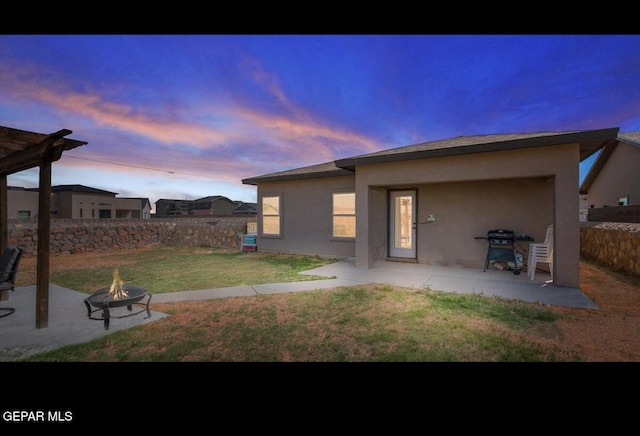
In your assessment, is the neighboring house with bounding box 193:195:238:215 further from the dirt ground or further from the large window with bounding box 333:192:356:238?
the dirt ground

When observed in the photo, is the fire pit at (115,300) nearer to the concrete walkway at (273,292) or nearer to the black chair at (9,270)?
the concrete walkway at (273,292)

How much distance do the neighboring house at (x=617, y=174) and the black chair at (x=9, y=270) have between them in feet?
60.3

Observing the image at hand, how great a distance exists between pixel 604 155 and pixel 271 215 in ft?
57.2

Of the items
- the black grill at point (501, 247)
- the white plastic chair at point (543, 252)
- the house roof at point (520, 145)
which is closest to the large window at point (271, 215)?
the house roof at point (520, 145)

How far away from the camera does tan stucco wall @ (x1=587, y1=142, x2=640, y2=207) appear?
39.0 feet

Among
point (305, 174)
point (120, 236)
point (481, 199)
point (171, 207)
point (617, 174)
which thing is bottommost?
point (120, 236)

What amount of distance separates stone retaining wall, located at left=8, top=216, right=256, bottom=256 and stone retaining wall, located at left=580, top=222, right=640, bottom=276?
13472 mm

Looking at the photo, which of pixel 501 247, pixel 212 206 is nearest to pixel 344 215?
pixel 501 247

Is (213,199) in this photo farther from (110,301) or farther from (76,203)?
(110,301)

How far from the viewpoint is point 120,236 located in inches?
540

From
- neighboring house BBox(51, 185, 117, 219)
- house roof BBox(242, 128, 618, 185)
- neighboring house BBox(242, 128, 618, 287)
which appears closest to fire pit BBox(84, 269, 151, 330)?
neighboring house BBox(242, 128, 618, 287)
